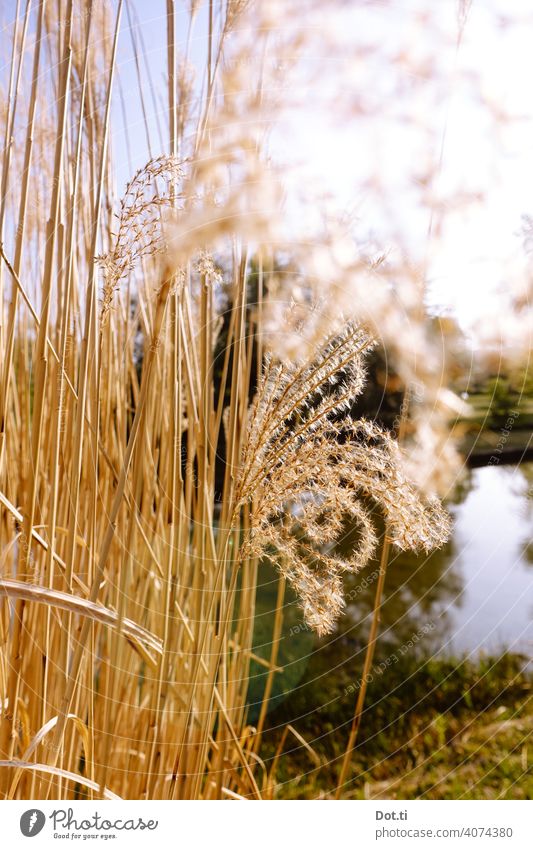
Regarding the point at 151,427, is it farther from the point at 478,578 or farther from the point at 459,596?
the point at 459,596

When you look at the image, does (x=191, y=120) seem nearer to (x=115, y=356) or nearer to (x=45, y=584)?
(x=115, y=356)

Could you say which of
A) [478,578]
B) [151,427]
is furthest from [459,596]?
[151,427]

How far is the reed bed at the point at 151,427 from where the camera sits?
1.90ft

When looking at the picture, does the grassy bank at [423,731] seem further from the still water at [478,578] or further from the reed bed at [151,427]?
the reed bed at [151,427]

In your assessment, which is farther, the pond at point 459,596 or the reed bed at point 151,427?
the pond at point 459,596

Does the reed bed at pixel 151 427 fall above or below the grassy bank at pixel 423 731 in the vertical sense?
above

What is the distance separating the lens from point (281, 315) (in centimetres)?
72

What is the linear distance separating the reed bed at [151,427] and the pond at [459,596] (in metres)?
0.27

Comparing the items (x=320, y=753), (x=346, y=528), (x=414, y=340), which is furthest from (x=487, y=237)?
(x=320, y=753)

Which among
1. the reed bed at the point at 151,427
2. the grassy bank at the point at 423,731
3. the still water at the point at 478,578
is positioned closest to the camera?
the reed bed at the point at 151,427

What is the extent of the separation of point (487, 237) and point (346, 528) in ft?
1.52

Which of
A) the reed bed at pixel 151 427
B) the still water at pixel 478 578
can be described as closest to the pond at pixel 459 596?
the still water at pixel 478 578

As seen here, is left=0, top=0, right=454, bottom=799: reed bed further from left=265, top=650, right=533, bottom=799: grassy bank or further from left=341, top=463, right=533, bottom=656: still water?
left=265, top=650, right=533, bottom=799: grassy bank

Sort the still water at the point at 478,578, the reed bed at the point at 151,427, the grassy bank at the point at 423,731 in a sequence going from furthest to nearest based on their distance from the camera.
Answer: the grassy bank at the point at 423,731, the still water at the point at 478,578, the reed bed at the point at 151,427
